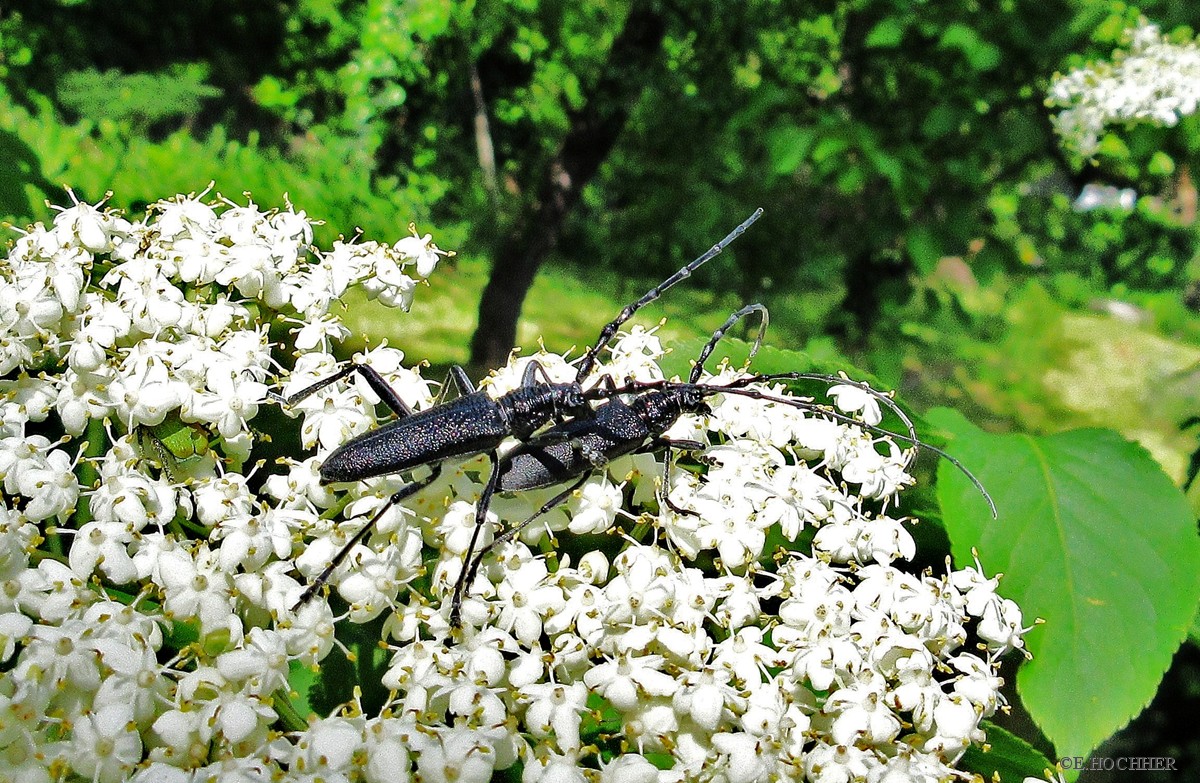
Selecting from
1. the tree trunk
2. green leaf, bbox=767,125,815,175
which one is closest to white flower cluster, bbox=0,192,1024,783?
green leaf, bbox=767,125,815,175

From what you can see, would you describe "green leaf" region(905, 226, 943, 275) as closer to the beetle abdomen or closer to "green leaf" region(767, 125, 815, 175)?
"green leaf" region(767, 125, 815, 175)

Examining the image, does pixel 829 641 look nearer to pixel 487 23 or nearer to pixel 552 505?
pixel 552 505

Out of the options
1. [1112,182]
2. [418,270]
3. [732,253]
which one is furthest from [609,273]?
[418,270]

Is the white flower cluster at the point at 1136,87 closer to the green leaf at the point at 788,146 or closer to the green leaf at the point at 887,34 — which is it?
→ the green leaf at the point at 887,34

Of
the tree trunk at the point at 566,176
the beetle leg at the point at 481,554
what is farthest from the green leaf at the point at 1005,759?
the tree trunk at the point at 566,176

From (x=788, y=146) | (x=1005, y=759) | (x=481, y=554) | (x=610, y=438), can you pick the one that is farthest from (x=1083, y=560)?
(x=788, y=146)

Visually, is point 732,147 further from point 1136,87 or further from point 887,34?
point 1136,87

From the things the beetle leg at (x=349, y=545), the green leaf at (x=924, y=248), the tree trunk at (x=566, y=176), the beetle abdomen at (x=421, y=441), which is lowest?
the beetle leg at (x=349, y=545)
